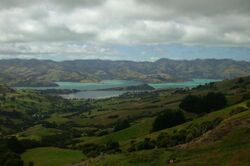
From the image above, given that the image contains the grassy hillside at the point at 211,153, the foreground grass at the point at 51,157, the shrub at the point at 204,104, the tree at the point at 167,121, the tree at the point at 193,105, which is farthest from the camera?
the tree at the point at 193,105

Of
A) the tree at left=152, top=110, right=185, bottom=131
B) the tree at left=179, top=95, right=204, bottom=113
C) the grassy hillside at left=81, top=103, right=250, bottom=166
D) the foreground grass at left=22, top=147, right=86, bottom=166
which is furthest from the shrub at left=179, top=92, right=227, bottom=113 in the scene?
the grassy hillside at left=81, top=103, right=250, bottom=166

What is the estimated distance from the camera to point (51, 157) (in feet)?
323

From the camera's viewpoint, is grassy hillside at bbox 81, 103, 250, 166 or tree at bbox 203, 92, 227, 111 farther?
tree at bbox 203, 92, 227, 111

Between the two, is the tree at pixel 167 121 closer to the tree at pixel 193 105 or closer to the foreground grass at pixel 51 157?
the tree at pixel 193 105

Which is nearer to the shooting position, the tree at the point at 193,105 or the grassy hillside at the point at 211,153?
the grassy hillside at the point at 211,153

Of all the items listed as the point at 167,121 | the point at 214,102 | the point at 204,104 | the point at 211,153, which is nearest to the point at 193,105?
the point at 204,104

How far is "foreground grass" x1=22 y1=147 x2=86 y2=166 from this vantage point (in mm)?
89400

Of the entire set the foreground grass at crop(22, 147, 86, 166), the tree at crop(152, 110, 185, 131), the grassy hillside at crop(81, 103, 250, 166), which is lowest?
the foreground grass at crop(22, 147, 86, 166)

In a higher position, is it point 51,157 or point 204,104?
point 204,104

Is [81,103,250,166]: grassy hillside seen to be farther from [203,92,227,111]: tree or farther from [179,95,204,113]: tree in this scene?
[179,95,204,113]: tree

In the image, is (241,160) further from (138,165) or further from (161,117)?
(161,117)

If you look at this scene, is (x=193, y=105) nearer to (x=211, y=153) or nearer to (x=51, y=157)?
(x=51, y=157)

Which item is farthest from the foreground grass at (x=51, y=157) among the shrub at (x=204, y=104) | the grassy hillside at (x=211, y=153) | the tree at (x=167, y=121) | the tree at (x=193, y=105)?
the tree at (x=193, y=105)

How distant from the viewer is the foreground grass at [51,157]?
89.4m
